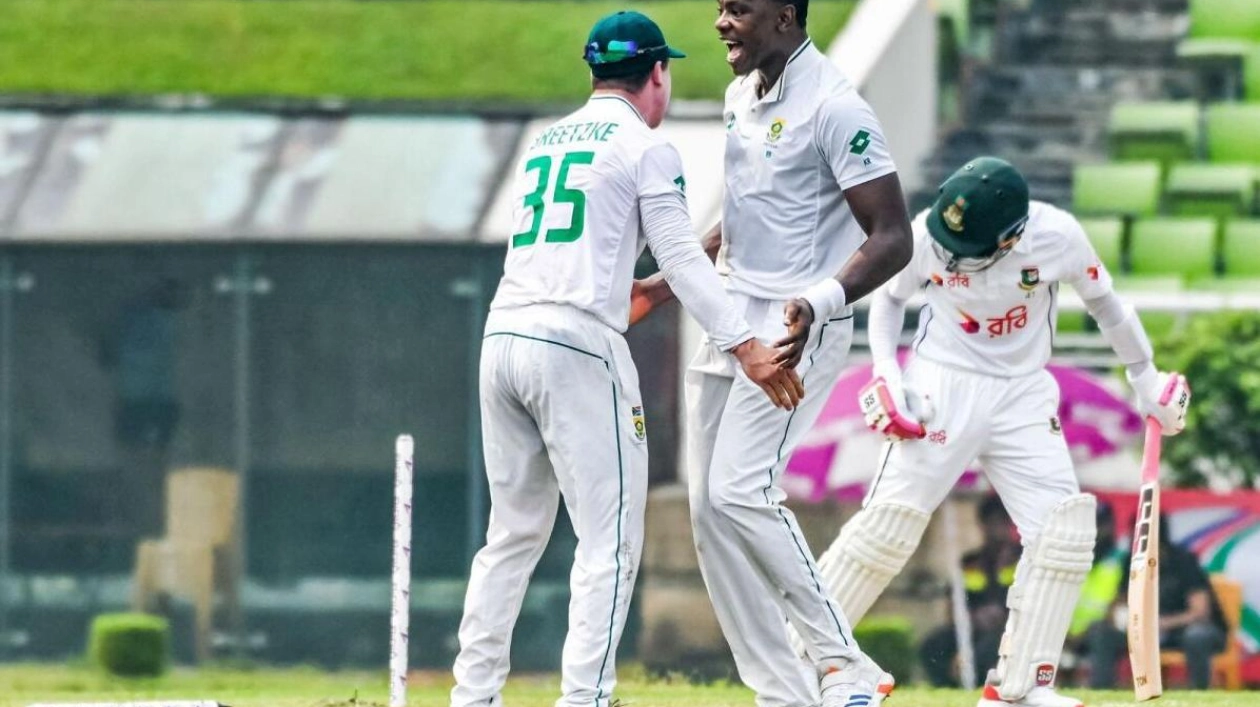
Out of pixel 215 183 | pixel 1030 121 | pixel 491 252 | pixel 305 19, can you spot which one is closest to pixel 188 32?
pixel 305 19

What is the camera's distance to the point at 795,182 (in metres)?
8.16

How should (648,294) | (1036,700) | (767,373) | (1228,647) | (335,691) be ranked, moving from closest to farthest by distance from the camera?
(767,373) < (648,294) < (1036,700) < (335,691) < (1228,647)

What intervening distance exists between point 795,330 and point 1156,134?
12.3 meters

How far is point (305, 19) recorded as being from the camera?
21.2 m

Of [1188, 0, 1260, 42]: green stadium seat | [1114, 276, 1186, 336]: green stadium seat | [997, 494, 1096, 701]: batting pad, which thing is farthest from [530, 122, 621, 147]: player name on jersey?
[1188, 0, 1260, 42]: green stadium seat

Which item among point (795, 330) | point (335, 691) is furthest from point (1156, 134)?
point (795, 330)

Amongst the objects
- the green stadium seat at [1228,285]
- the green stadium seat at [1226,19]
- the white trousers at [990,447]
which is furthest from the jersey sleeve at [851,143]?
the green stadium seat at [1226,19]

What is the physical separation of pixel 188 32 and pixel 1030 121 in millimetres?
6343

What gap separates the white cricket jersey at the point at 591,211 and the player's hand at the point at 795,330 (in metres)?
0.46

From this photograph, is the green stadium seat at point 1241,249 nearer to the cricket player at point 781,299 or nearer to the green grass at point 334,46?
the green grass at point 334,46

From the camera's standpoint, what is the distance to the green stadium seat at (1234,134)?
19.4m

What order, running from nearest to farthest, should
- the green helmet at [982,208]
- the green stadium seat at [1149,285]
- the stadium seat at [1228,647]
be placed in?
1. the green helmet at [982,208]
2. the stadium seat at [1228,647]
3. the green stadium seat at [1149,285]

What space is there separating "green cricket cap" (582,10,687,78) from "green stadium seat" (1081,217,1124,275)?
10.8m

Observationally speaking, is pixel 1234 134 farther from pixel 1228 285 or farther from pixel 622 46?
pixel 622 46
